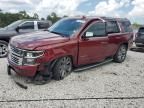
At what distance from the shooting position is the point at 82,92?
615cm

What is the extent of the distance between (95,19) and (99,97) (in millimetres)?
3259

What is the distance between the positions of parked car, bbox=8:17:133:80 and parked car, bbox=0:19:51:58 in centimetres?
314

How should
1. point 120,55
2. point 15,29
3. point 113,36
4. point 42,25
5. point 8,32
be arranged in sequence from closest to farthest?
point 113,36
point 120,55
point 8,32
point 15,29
point 42,25

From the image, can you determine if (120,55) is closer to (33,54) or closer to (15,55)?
(33,54)

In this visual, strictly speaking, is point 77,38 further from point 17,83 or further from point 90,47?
point 17,83

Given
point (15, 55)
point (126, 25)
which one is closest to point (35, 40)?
point (15, 55)

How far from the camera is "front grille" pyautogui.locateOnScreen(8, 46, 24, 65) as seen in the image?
644 centimetres

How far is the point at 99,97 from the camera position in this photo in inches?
231

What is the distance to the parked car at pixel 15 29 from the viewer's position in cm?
1038

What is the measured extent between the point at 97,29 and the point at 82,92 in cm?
282

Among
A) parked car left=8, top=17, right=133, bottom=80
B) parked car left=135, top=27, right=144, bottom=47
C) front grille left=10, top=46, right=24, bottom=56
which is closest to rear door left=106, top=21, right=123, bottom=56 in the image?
parked car left=8, top=17, right=133, bottom=80

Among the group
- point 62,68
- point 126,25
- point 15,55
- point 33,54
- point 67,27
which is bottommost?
point 62,68

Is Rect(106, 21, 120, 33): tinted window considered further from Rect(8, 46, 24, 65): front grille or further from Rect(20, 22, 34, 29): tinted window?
Rect(20, 22, 34, 29): tinted window

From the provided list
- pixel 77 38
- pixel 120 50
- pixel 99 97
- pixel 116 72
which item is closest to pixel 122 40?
pixel 120 50
